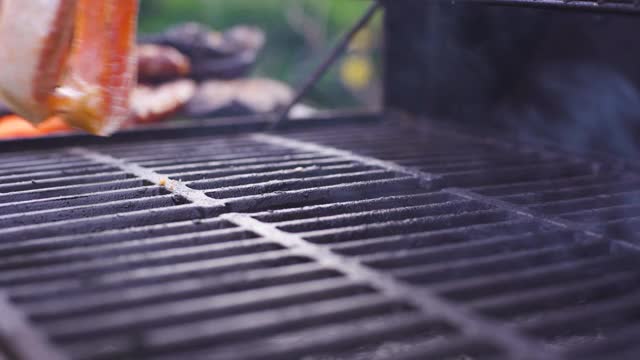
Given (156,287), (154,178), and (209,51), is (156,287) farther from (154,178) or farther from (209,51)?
(209,51)

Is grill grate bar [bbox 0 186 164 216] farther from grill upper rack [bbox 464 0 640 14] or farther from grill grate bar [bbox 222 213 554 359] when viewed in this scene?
grill upper rack [bbox 464 0 640 14]

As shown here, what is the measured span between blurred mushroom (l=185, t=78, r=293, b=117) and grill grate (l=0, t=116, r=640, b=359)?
5.38ft

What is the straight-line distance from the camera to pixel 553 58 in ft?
11.8

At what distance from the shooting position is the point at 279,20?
10.8m

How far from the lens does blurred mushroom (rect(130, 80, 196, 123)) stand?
14.6 feet

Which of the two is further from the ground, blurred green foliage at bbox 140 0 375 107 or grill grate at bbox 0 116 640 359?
blurred green foliage at bbox 140 0 375 107

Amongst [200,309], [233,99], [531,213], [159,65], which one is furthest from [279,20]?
[200,309]

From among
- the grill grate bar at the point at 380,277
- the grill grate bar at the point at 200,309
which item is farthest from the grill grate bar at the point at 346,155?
the grill grate bar at the point at 200,309

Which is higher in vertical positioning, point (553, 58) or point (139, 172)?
point (553, 58)

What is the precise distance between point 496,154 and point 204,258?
168 centimetres

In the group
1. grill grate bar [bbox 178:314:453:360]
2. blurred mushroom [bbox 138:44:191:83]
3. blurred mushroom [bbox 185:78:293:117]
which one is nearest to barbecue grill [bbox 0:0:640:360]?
grill grate bar [bbox 178:314:453:360]

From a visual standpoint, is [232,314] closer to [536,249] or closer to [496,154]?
[536,249]

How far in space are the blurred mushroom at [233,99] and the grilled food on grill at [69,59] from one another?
2216 mm

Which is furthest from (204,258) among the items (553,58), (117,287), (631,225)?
(553,58)
